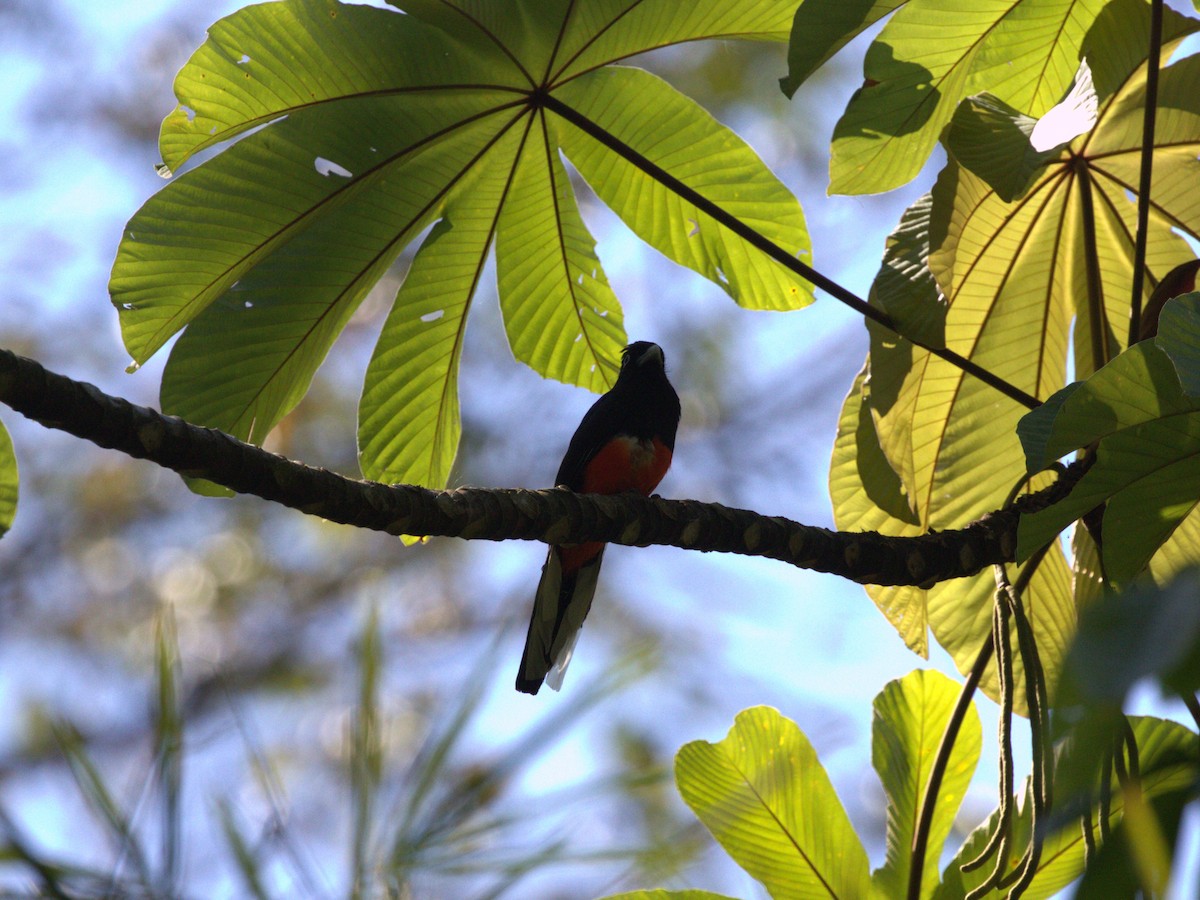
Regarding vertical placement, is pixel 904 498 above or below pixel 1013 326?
below

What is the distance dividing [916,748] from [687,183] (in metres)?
1.34

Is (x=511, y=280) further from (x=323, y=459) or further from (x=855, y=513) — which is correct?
(x=323, y=459)

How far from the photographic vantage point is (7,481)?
165cm

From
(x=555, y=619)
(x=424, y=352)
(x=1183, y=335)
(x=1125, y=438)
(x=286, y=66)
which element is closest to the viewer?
(x=1183, y=335)

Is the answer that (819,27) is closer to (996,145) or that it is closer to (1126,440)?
(996,145)

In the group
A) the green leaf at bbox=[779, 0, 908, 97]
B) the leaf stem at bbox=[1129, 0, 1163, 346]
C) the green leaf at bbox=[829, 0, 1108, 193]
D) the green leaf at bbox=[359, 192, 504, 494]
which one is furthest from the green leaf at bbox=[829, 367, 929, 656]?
the green leaf at bbox=[359, 192, 504, 494]

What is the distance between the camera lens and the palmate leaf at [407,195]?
222 cm

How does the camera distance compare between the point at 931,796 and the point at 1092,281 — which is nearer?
the point at 931,796

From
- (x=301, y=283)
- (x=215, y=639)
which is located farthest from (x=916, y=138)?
(x=215, y=639)

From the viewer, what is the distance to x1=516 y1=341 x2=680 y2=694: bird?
3479 millimetres

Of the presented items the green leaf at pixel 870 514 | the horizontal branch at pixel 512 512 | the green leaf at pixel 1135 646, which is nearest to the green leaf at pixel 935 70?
the green leaf at pixel 870 514

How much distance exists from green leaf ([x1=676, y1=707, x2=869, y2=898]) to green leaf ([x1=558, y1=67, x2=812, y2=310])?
1.05 m

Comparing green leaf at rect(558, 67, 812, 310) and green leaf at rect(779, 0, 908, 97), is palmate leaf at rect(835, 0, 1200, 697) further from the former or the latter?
green leaf at rect(779, 0, 908, 97)

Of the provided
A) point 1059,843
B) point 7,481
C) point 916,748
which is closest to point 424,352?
point 7,481
